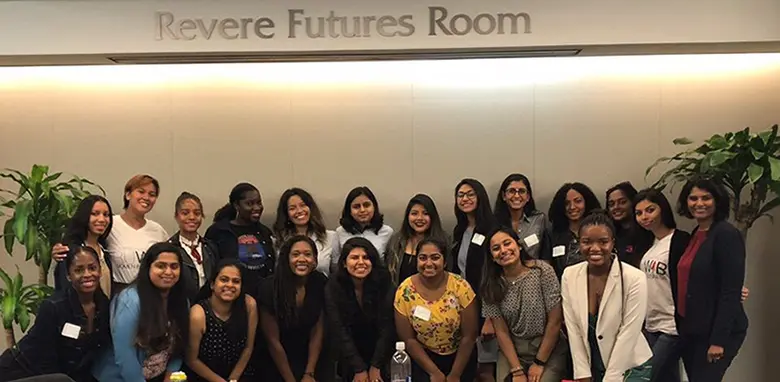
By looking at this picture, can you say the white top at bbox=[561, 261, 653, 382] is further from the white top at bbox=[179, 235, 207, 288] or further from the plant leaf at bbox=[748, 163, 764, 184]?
the white top at bbox=[179, 235, 207, 288]

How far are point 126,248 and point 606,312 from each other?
292 centimetres

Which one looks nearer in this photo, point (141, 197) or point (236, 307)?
point (236, 307)

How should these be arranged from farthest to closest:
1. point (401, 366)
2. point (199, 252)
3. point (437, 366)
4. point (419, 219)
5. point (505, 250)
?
point (419, 219) < point (199, 252) < point (437, 366) < point (401, 366) < point (505, 250)

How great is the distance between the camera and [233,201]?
5.13m

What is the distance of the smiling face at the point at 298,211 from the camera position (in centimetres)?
499

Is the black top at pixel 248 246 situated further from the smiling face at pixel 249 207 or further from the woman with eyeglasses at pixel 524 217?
the woman with eyeglasses at pixel 524 217

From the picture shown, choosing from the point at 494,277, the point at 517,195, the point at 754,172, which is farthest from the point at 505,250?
the point at 754,172

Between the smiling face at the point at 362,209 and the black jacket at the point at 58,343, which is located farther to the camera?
the smiling face at the point at 362,209

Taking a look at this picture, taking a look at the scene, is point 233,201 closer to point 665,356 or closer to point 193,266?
point 193,266

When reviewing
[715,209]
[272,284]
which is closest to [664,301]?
[715,209]

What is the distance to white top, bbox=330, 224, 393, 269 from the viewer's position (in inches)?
195

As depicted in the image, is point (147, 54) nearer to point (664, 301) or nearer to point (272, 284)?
point (272, 284)

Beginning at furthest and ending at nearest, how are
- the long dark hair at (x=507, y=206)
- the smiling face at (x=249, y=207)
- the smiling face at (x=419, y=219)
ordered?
the long dark hair at (x=507, y=206) < the smiling face at (x=249, y=207) < the smiling face at (x=419, y=219)

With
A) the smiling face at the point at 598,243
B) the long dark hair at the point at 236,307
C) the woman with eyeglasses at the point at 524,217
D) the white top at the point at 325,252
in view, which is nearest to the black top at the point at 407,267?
the white top at the point at 325,252
